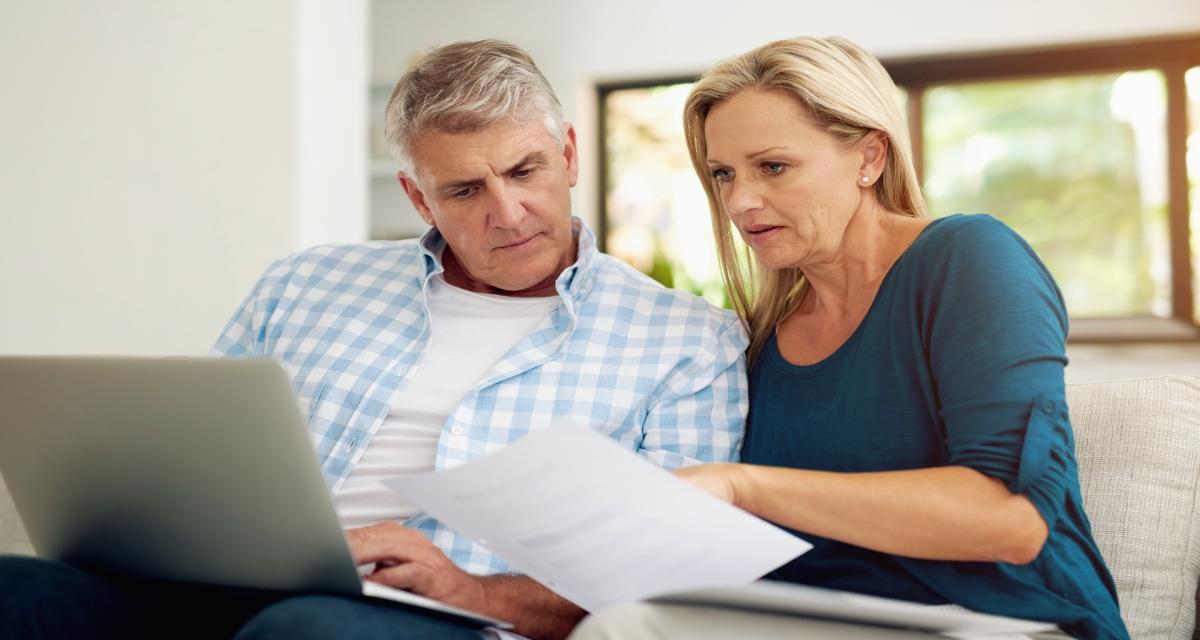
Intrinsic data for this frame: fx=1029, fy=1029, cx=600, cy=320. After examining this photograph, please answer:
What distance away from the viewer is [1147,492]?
1260 mm

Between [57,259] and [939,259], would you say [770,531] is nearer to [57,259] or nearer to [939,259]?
[939,259]

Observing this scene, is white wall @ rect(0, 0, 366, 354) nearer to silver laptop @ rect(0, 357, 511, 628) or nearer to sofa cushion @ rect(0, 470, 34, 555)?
sofa cushion @ rect(0, 470, 34, 555)

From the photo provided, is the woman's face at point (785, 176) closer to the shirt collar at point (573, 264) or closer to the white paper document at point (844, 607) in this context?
the shirt collar at point (573, 264)

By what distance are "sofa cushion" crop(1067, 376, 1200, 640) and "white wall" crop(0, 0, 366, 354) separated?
200 cm

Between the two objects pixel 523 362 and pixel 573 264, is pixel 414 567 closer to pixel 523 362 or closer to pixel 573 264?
pixel 523 362

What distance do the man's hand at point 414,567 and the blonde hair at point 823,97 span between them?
0.54m

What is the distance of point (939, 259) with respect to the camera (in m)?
1.12

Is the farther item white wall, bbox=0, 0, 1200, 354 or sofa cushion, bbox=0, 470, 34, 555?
white wall, bbox=0, 0, 1200, 354

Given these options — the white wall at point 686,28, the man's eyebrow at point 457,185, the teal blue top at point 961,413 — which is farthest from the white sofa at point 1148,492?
the white wall at point 686,28

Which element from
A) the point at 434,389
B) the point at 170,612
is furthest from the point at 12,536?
the point at 434,389

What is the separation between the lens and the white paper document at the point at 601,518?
2.57ft

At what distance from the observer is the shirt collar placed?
1.46 meters

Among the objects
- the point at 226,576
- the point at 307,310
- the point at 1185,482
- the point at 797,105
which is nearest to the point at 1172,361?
the point at 1185,482

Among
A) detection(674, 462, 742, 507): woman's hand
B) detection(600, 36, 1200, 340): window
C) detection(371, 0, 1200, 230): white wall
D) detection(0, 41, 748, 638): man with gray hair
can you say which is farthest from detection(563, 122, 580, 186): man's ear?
detection(371, 0, 1200, 230): white wall
